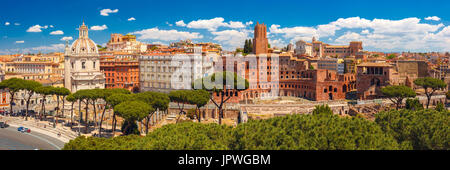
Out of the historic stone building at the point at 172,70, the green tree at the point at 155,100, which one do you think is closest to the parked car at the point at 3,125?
the green tree at the point at 155,100

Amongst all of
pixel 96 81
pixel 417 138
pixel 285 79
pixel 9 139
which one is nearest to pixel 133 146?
pixel 417 138

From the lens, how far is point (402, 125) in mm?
26688

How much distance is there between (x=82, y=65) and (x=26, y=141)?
31162 mm

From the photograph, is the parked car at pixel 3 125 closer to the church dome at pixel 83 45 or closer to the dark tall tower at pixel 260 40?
the church dome at pixel 83 45

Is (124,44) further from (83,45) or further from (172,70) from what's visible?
(172,70)

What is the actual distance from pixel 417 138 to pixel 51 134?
41.7m

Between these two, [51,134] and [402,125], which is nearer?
[402,125]

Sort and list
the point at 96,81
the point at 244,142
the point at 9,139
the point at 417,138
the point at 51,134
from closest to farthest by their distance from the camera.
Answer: the point at 244,142 → the point at 417,138 → the point at 9,139 → the point at 51,134 → the point at 96,81

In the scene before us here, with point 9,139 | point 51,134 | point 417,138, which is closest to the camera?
point 417,138

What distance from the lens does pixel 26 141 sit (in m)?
39.2

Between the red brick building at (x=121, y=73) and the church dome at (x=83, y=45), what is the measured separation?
8791 mm

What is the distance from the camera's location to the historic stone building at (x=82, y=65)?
2621 inches

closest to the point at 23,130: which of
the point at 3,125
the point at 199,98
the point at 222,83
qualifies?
→ the point at 3,125

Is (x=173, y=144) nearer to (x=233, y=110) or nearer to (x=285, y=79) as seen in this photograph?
(x=233, y=110)
